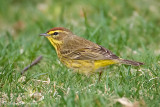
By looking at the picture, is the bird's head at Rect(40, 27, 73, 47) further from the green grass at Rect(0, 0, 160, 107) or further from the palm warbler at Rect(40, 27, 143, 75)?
the green grass at Rect(0, 0, 160, 107)

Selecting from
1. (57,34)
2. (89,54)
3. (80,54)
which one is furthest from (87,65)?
(57,34)

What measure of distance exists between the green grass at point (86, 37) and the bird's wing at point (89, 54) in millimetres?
312

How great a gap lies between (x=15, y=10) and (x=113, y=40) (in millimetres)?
5398

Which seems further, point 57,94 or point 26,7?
point 26,7

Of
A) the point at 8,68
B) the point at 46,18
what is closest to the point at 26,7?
the point at 46,18

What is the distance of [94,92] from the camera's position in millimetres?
5059

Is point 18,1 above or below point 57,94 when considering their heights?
above

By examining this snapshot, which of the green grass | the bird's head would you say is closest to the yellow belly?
the green grass

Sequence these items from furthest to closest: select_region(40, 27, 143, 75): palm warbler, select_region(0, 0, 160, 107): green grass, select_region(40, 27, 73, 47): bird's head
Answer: select_region(40, 27, 73, 47): bird's head → select_region(40, 27, 143, 75): palm warbler → select_region(0, 0, 160, 107): green grass

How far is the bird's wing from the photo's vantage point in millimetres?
6306

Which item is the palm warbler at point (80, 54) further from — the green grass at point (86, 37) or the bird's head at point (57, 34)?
the green grass at point (86, 37)

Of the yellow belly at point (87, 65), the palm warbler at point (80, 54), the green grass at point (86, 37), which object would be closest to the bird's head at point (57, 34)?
the palm warbler at point (80, 54)

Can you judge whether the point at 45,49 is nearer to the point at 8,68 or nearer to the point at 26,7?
the point at 8,68

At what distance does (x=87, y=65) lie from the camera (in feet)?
21.1
